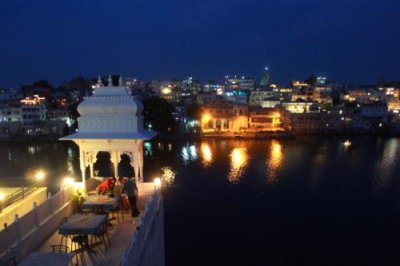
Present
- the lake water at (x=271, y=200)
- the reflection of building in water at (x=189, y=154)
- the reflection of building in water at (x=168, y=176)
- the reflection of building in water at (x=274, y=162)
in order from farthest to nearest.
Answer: the reflection of building in water at (x=189, y=154) → the reflection of building in water at (x=274, y=162) → the reflection of building in water at (x=168, y=176) → the lake water at (x=271, y=200)

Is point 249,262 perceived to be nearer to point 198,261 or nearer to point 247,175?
point 198,261

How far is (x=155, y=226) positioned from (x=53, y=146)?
177 feet

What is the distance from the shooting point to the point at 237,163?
43.4 meters

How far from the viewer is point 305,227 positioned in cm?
2362

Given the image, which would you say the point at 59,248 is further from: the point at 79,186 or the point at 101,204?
the point at 79,186

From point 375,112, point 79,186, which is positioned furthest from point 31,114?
point 375,112

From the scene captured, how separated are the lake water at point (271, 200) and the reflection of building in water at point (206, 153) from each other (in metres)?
0.15

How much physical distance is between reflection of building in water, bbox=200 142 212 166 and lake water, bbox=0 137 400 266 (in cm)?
15

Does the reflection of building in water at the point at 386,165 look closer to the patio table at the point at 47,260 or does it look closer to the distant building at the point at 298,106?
the distant building at the point at 298,106

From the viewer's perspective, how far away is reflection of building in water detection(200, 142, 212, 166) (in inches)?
1742

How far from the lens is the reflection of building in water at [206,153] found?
145ft

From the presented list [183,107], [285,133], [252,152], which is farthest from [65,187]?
[183,107]

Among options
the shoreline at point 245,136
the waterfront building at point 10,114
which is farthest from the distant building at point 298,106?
the waterfront building at point 10,114

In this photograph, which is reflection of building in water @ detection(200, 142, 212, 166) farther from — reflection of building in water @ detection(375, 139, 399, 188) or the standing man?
the standing man
